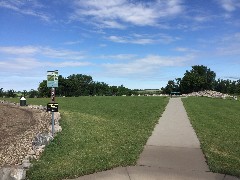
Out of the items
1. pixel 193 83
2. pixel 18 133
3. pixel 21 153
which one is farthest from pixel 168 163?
pixel 193 83

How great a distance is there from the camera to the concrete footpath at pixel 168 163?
9.10 m

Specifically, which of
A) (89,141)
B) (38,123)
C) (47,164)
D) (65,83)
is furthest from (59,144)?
(65,83)

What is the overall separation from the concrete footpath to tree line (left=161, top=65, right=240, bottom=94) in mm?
90678

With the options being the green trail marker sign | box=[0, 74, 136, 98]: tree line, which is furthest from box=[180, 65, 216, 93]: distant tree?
the green trail marker sign

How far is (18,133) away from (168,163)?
6.81m

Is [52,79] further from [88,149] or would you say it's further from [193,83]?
[193,83]

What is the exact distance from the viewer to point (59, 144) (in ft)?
40.5

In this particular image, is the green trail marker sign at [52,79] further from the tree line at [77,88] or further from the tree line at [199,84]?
the tree line at [199,84]

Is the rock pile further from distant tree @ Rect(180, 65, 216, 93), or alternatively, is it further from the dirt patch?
distant tree @ Rect(180, 65, 216, 93)

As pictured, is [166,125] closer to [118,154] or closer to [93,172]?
[118,154]

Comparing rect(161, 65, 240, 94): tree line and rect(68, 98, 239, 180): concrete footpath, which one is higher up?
rect(161, 65, 240, 94): tree line

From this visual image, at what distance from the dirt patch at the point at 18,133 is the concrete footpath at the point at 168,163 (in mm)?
3042

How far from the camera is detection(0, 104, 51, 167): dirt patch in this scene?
10969 millimetres

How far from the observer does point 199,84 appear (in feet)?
338
